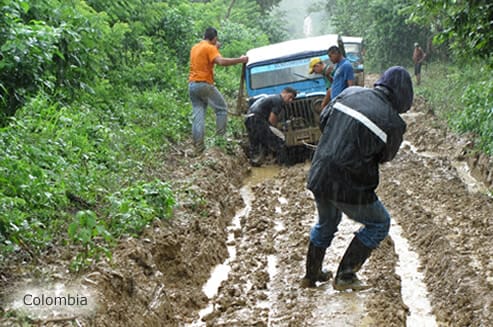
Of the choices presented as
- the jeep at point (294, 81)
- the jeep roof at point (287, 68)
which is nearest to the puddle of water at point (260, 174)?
the jeep at point (294, 81)

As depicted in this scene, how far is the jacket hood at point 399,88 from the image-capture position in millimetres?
4574

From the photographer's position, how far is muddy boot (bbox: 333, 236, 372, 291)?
491 centimetres

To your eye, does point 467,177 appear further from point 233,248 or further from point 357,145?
point 357,145

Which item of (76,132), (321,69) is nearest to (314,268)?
(76,132)

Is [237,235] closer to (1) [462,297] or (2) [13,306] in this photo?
(1) [462,297]

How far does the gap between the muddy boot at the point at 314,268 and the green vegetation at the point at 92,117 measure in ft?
4.81

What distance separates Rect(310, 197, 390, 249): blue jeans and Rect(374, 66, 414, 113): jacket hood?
0.76m

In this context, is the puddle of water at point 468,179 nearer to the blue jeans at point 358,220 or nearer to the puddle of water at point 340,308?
the puddle of water at point 340,308

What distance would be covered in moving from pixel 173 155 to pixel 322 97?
294cm

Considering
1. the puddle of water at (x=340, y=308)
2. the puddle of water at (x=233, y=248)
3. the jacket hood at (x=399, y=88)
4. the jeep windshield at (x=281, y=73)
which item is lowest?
the puddle of water at (x=233, y=248)

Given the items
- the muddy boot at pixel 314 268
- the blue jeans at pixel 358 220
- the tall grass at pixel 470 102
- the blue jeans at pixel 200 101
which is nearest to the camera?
the blue jeans at pixel 358 220

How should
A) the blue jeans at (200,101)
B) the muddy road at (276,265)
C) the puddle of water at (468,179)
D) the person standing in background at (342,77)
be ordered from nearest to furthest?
the muddy road at (276,265) → the puddle of water at (468,179) → the person standing in background at (342,77) → the blue jeans at (200,101)

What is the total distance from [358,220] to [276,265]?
136cm

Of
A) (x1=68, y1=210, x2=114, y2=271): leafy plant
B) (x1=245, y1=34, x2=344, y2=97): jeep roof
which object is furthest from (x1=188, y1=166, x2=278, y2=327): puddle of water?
(x1=245, y1=34, x2=344, y2=97): jeep roof
